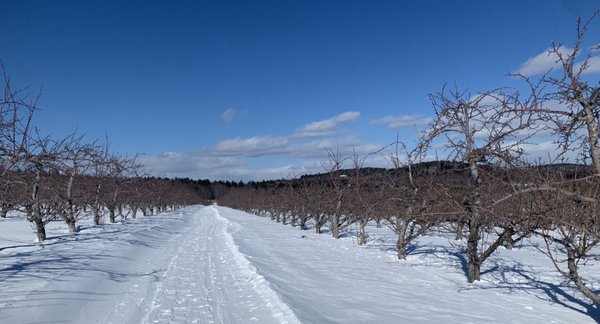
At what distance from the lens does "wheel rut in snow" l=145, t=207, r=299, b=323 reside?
22.9 feet

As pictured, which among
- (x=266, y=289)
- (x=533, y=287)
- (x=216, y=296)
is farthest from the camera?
(x=533, y=287)

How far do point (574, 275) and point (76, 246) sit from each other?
46.1 ft

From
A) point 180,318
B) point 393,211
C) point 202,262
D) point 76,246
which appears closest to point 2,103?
point 180,318

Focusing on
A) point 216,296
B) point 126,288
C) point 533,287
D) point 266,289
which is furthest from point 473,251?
point 126,288

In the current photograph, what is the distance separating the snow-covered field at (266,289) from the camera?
23.3 feet

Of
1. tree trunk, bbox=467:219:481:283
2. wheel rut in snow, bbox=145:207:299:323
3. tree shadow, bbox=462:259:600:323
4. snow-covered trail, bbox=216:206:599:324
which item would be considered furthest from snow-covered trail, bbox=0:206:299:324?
tree shadow, bbox=462:259:600:323

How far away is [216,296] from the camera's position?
28.1ft

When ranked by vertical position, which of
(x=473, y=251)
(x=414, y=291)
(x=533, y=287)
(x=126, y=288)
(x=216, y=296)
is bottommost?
(x=533, y=287)

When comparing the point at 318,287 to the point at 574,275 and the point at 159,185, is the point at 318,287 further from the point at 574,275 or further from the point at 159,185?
the point at 159,185

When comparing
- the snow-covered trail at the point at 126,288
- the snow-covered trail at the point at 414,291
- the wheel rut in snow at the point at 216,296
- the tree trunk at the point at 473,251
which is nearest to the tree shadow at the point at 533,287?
the snow-covered trail at the point at 414,291

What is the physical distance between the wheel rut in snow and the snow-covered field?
0.02 meters

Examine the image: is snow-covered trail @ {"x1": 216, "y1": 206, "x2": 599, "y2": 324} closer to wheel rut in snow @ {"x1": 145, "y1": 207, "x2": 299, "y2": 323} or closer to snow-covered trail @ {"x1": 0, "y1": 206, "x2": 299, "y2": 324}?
wheel rut in snow @ {"x1": 145, "y1": 207, "x2": 299, "y2": 323}

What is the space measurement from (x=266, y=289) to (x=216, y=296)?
1004mm

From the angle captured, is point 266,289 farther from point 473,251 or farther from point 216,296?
point 473,251
